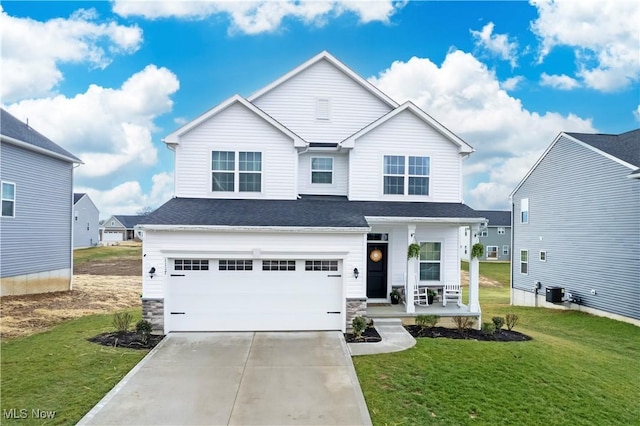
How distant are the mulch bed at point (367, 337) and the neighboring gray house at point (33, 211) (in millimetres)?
15126

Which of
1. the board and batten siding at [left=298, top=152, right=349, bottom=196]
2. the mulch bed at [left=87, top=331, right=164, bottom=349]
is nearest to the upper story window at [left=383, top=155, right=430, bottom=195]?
the board and batten siding at [left=298, top=152, right=349, bottom=196]

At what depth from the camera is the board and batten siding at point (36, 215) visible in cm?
1572

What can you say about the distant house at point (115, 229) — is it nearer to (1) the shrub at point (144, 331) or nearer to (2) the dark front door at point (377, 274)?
(1) the shrub at point (144, 331)

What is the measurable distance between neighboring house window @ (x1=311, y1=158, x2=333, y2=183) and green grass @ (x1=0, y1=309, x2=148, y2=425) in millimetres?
8397

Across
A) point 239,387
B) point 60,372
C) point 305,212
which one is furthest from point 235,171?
point 239,387

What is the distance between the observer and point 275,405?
639 centimetres

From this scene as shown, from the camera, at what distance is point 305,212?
11953 mm

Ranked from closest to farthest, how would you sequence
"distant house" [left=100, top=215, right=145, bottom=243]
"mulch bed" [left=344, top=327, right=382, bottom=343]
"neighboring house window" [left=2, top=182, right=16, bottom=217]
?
1. "mulch bed" [left=344, top=327, right=382, bottom=343]
2. "neighboring house window" [left=2, top=182, right=16, bottom=217]
3. "distant house" [left=100, top=215, right=145, bottom=243]

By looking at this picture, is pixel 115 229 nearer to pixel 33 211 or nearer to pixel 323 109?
pixel 33 211

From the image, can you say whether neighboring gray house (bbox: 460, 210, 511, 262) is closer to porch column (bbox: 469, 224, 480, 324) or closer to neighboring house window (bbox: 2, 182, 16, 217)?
porch column (bbox: 469, 224, 480, 324)

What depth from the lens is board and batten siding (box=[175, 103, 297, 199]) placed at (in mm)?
12867

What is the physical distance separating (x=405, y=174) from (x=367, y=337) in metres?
6.46

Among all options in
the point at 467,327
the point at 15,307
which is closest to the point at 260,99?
the point at 467,327

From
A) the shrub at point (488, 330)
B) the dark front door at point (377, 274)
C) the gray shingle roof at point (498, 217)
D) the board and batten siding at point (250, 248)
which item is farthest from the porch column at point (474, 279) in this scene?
the gray shingle roof at point (498, 217)
